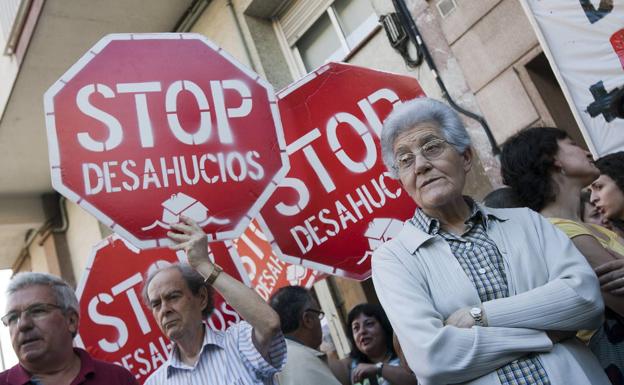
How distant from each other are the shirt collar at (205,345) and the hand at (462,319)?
1.32 metres

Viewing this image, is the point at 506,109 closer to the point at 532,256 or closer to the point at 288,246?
the point at 288,246

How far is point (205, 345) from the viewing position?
8.29 ft

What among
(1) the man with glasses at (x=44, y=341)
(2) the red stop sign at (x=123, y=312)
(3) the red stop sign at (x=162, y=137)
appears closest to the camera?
(3) the red stop sign at (x=162, y=137)

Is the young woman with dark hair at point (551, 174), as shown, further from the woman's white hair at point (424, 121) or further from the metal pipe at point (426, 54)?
the metal pipe at point (426, 54)

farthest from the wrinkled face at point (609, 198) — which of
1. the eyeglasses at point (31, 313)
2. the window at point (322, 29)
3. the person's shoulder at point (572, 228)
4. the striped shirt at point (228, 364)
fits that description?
the window at point (322, 29)

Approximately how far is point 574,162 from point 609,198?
2.14ft

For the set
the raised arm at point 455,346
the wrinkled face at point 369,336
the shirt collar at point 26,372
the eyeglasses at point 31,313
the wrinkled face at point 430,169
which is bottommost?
the raised arm at point 455,346

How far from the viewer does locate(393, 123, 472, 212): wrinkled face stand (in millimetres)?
1756

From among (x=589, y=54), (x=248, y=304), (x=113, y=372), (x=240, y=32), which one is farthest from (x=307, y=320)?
(x=240, y=32)

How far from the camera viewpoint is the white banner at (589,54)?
12.2 feet

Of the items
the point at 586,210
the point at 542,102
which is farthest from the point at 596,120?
the point at 586,210

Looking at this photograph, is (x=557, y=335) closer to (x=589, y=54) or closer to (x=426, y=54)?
(x=589, y=54)

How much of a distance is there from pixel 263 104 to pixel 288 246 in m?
0.66

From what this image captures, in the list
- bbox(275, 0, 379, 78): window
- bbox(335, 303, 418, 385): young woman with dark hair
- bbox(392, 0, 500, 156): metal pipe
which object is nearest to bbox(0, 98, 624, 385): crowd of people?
bbox(335, 303, 418, 385): young woman with dark hair
